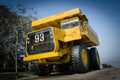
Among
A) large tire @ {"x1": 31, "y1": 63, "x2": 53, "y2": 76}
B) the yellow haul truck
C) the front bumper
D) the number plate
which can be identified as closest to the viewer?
the front bumper

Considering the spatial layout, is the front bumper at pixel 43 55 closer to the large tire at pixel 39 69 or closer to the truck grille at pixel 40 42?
the truck grille at pixel 40 42

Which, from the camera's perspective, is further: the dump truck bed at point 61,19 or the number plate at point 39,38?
the dump truck bed at point 61,19

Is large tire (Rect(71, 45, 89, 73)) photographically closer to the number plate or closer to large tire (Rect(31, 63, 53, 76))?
the number plate

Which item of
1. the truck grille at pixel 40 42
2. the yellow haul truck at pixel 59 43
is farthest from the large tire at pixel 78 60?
the truck grille at pixel 40 42

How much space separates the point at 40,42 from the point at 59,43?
106 cm

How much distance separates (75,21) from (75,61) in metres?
2.56

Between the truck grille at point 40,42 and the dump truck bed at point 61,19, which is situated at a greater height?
the dump truck bed at point 61,19

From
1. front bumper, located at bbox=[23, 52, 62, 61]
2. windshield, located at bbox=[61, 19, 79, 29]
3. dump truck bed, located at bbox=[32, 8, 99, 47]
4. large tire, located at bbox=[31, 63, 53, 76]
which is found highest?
dump truck bed, located at bbox=[32, 8, 99, 47]

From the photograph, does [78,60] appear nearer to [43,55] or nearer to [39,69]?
[43,55]

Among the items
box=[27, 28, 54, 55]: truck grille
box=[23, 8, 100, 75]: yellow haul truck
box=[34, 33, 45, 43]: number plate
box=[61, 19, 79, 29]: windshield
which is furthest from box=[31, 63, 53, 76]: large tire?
box=[61, 19, 79, 29]: windshield

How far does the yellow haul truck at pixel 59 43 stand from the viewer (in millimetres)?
10500

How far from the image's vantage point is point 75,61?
34.8 feet

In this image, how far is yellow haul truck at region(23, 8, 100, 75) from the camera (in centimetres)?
1050

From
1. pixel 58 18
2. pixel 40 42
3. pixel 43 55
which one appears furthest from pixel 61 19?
pixel 43 55
